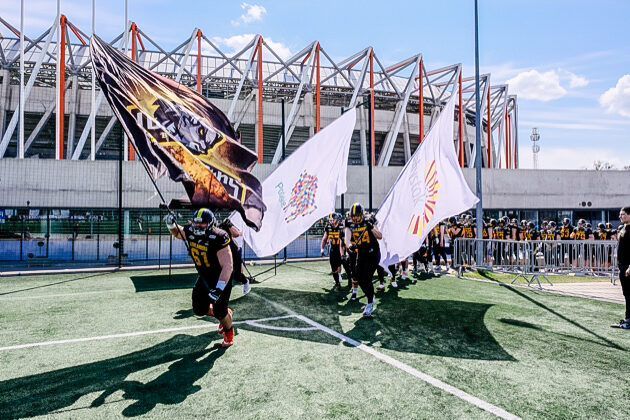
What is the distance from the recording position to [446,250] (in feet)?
50.4

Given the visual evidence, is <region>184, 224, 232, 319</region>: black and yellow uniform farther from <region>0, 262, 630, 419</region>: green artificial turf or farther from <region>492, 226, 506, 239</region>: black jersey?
<region>492, 226, 506, 239</region>: black jersey

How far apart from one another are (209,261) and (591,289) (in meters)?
10.9

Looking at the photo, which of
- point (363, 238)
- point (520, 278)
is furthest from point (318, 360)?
point (520, 278)

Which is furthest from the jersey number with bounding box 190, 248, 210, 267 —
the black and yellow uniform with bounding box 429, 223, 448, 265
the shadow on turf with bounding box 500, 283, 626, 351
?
the black and yellow uniform with bounding box 429, 223, 448, 265

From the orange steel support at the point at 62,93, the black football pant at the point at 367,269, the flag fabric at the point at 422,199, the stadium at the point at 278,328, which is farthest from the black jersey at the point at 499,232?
the orange steel support at the point at 62,93

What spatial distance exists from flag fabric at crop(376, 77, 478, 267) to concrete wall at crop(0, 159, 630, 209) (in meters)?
12.1

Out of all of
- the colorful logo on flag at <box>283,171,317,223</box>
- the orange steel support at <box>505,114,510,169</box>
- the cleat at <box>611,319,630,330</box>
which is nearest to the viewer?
the cleat at <box>611,319,630,330</box>

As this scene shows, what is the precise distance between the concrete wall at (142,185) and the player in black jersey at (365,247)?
460 inches

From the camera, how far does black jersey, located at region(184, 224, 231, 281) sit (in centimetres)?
587

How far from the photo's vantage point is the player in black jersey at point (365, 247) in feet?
25.8

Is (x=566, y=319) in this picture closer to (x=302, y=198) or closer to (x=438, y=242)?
(x=302, y=198)

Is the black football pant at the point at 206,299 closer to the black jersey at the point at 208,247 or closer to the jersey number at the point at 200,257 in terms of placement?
the black jersey at the point at 208,247

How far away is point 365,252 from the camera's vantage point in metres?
8.00

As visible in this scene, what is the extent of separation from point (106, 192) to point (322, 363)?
66.4 feet
